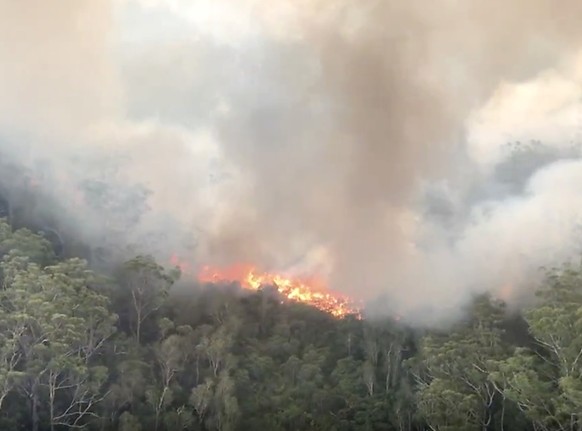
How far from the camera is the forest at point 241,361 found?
34.5 m

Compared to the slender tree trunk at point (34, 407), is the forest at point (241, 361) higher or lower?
higher

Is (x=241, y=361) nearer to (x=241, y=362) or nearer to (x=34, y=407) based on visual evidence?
(x=241, y=362)

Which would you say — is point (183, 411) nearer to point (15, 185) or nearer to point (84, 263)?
point (84, 263)

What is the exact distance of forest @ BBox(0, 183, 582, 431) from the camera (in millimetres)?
34531

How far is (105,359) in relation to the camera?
41062mm

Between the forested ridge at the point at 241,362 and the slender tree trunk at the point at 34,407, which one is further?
the slender tree trunk at the point at 34,407

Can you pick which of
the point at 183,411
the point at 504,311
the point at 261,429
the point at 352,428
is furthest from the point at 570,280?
the point at 183,411

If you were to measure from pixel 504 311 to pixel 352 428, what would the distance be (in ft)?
42.0

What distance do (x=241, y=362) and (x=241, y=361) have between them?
0.35ft

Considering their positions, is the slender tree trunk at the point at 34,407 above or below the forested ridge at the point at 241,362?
below

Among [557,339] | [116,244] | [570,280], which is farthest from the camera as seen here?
[116,244]

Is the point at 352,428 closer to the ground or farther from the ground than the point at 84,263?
closer to the ground

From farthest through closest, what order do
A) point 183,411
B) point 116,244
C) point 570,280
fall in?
point 116,244 < point 183,411 < point 570,280

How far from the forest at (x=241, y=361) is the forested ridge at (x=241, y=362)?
0.10 m
